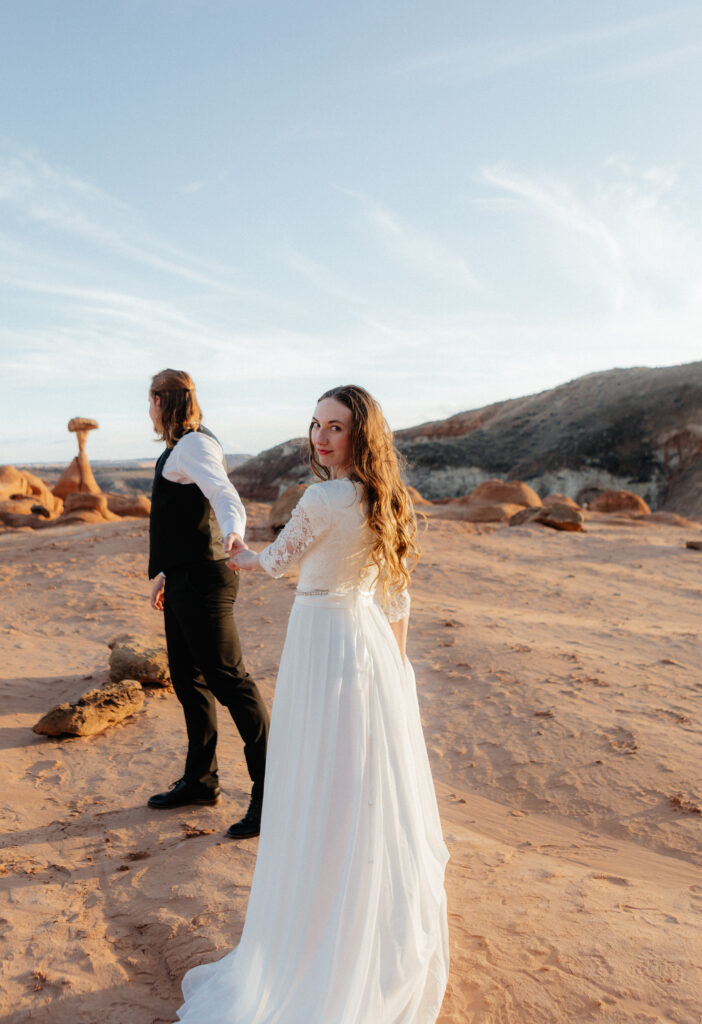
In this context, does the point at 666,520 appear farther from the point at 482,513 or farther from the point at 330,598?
the point at 330,598

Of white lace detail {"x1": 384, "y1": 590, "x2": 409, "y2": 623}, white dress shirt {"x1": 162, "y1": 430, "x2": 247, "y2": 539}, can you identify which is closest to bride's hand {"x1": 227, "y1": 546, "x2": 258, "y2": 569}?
white dress shirt {"x1": 162, "y1": 430, "x2": 247, "y2": 539}

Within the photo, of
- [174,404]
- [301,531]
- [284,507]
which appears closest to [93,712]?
[174,404]

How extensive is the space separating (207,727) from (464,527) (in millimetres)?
10845

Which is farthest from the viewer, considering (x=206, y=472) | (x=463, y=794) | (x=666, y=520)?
(x=666, y=520)

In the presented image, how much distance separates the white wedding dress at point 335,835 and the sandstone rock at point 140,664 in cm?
350

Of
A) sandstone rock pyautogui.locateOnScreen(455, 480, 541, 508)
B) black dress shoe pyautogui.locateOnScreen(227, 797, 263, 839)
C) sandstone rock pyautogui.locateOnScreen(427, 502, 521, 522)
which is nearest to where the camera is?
black dress shoe pyautogui.locateOnScreen(227, 797, 263, 839)

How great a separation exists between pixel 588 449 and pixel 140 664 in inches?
1280

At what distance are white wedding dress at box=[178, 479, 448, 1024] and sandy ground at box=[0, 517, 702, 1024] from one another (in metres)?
0.33

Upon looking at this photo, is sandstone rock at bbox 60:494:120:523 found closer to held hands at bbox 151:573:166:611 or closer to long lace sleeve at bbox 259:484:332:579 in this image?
held hands at bbox 151:573:166:611

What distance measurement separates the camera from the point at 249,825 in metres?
3.30

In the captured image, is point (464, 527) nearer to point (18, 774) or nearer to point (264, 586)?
point (264, 586)

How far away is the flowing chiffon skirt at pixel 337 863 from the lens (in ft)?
6.57

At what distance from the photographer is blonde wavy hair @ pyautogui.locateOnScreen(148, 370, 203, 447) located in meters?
3.23

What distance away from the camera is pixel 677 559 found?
38.9ft
